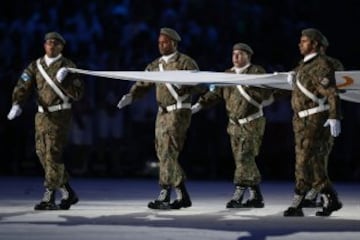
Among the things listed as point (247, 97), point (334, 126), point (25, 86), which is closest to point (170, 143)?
point (247, 97)

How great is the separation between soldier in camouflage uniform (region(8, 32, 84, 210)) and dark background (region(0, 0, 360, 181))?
6.19 meters

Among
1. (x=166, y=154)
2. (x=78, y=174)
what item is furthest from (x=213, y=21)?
(x=166, y=154)

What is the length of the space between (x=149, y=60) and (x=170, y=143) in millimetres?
6484

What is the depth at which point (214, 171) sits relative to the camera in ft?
55.0

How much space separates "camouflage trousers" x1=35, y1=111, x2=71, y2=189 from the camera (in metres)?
10.1

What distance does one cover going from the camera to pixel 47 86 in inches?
396

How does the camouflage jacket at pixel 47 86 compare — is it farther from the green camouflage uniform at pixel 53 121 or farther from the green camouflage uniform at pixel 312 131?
the green camouflage uniform at pixel 312 131

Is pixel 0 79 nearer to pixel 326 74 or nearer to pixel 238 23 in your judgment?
pixel 238 23

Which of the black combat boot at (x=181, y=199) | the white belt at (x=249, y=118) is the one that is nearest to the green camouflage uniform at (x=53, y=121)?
the black combat boot at (x=181, y=199)

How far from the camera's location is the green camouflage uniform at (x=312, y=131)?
9.01 m

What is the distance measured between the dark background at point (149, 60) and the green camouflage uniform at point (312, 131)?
678 cm

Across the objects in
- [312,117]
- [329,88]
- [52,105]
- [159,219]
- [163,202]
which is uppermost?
[329,88]

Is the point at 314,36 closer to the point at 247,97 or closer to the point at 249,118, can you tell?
the point at 247,97

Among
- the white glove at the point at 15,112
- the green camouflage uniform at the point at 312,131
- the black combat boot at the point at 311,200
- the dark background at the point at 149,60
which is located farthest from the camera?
the dark background at the point at 149,60
